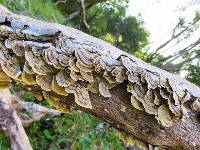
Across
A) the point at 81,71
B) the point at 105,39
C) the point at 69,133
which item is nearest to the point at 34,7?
the point at 105,39

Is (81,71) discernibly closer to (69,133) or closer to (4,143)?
(4,143)

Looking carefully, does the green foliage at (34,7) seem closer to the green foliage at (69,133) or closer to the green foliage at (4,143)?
the green foliage at (69,133)

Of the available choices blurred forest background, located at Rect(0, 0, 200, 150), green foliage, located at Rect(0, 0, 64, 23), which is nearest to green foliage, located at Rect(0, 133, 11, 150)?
blurred forest background, located at Rect(0, 0, 200, 150)

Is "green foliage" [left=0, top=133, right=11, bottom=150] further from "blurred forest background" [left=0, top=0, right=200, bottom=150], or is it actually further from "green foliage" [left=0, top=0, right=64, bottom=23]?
"green foliage" [left=0, top=0, right=64, bottom=23]

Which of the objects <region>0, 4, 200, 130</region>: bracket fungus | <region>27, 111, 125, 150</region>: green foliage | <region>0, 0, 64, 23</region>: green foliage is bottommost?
<region>27, 111, 125, 150</region>: green foliage

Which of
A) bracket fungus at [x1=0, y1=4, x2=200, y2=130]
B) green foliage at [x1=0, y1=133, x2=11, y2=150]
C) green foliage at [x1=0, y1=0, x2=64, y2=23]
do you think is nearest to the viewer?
bracket fungus at [x1=0, y1=4, x2=200, y2=130]

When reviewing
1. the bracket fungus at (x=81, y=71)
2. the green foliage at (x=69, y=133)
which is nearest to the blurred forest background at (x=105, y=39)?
the green foliage at (x=69, y=133)

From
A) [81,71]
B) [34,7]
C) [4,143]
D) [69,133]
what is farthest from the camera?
[34,7]

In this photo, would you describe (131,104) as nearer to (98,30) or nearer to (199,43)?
(199,43)

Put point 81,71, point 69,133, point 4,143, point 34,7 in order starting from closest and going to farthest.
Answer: point 81,71, point 4,143, point 69,133, point 34,7
